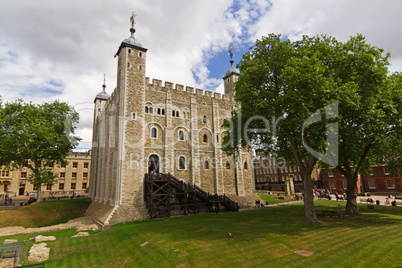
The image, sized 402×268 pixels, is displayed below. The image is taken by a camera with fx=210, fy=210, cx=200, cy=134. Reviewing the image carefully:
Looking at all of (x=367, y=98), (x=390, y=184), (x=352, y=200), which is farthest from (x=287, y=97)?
(x=390, y=184)

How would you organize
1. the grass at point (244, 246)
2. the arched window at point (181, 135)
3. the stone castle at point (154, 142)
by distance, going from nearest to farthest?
the grass at point (244, 246) → the stone castle at point (154, 142) → the arched window at point (181, 135)

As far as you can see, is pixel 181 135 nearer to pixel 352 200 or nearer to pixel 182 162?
pixel 182 162

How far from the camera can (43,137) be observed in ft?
99.7

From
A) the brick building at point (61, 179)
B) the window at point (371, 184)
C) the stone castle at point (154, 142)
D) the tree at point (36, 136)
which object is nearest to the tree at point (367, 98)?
the stone castle at point (154, 142)

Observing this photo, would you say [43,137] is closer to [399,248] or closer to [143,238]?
[143,238]

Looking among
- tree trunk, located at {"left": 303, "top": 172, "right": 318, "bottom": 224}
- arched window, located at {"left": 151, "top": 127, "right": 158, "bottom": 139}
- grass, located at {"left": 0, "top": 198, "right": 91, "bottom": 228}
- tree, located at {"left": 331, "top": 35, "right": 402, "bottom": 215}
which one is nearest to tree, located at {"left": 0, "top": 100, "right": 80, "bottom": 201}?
grass, located at {"left": 0, "top": 198, "right": 91, "bottom": 228}

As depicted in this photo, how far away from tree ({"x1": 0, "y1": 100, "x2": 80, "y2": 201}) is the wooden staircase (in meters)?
18.2

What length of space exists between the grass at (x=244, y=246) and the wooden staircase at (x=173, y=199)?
5.83m

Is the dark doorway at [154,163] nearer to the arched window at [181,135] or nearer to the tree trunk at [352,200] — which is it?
the arched window at [181,135]

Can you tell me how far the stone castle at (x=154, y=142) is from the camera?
2359cm

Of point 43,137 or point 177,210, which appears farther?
point 43,137

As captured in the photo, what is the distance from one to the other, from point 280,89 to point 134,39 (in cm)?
2060

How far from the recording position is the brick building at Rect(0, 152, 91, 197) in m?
52.4

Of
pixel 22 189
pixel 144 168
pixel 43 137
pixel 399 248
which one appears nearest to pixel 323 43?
pixel 399 248
